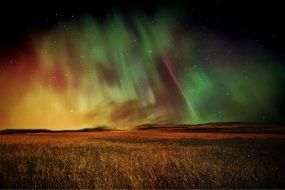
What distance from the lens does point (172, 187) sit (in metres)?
9.83

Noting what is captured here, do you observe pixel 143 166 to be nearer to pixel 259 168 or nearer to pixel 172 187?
pixel 172 187

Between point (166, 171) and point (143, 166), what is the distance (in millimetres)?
1516

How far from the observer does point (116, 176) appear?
11312 millimetres

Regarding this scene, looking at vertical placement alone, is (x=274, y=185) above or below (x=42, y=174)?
below

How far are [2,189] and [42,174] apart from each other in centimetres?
241

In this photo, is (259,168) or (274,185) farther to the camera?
(259,168)

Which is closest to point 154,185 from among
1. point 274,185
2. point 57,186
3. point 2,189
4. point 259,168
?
point 57,186

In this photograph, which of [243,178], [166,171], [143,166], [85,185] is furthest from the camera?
[143,166]

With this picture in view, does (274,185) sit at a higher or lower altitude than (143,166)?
lower

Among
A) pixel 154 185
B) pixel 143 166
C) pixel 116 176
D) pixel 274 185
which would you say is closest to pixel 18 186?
pixel 116 176

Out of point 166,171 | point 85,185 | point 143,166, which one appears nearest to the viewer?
point 85,185

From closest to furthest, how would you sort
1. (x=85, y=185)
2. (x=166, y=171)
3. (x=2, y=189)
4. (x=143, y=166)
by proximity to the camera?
(x=2, y=189) → (x=85, y=185) → (x=166, y=171) → (x=143, y=166)

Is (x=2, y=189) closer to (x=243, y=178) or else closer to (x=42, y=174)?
(x=42, y=174)

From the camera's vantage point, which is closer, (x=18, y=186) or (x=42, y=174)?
(x=18, y=186)
